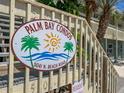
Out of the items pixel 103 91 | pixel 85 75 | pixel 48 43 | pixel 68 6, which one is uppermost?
pixel 68 6

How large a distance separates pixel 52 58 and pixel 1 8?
1160 millimetres

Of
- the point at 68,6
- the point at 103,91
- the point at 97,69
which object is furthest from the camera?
the point at 68,6

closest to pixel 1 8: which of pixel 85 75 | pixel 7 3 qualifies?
pixel 7 3

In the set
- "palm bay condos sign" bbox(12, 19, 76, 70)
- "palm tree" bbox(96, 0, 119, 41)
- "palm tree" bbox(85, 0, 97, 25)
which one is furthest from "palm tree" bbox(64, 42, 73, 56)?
"palm tree" bbox(96, 0, 119, 41)

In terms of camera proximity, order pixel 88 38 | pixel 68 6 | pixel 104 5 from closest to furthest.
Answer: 1. pixel 88 38
2. pixel 68 6
3. pixel 104 5

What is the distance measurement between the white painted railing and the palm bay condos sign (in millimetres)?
106

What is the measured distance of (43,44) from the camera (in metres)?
4.53

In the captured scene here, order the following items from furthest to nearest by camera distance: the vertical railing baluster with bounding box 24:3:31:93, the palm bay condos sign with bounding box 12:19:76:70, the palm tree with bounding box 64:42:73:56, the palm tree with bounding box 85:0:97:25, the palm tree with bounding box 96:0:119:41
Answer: the palm tree with bounding box 96:0:119:41 < the palm tree with bounding box 85:0:97:25 < the palm tree with bounding box 64:42:73:56 < the vertical railing baluster with bounding box 24:3:31:93 < the palm bay condos sign with bounding box 12:19:76:70

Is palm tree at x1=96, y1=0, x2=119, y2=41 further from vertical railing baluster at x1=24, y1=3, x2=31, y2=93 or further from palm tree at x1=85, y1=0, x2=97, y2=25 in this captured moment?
vertical railing baluster at x1=24, y1=3, x2=31, y2=93

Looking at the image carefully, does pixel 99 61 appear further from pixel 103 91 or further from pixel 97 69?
pixel 103 91

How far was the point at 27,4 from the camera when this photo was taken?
4.34 metres

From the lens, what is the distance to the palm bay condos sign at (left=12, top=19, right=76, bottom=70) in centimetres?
415

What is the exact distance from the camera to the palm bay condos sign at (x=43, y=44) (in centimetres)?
415

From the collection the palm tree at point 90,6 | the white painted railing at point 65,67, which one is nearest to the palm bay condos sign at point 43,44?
the white painted railing at point 65,67
